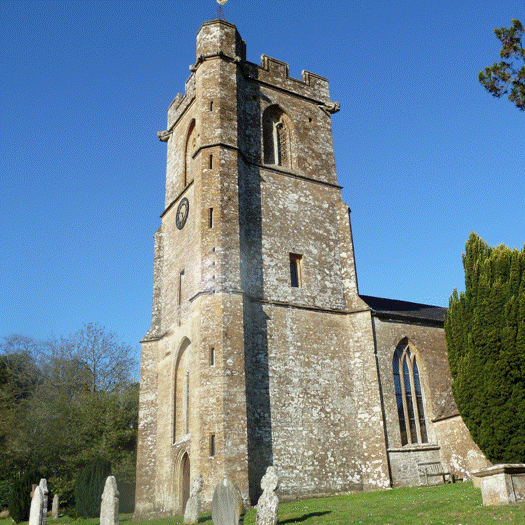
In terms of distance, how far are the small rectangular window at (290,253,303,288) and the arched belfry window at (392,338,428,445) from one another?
15.0ft

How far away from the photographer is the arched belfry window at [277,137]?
2272 centimetres

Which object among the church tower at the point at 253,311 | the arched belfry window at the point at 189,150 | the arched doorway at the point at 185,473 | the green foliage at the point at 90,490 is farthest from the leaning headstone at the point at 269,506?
the arched belfry window at the point at 189,150

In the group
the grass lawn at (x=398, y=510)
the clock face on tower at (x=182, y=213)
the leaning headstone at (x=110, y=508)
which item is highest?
the clock face on tower at (x=182, y=213)

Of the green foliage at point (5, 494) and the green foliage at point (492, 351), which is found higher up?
the green foliage at point (492, 351)

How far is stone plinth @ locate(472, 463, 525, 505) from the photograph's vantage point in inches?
416

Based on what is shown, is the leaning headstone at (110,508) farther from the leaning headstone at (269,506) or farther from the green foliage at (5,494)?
the green foliage at (5,494)

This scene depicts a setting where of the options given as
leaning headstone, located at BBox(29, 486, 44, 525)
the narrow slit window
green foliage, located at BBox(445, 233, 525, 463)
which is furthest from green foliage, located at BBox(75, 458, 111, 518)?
green foliage, located at BBox(445, 233, 525, 463)

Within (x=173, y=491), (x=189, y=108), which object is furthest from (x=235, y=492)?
(x=189, y=108)

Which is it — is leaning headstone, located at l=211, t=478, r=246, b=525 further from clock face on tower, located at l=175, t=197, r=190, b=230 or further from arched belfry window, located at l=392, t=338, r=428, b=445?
clock face on tower, located at l=175, t=197, r=190, b=230

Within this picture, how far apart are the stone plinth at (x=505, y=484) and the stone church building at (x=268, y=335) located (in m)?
6.78

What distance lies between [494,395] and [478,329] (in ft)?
6.21

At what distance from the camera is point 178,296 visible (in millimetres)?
21438

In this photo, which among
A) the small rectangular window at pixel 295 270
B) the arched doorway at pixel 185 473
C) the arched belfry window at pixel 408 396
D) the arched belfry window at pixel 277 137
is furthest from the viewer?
the arched belfry window at pixel 277 137

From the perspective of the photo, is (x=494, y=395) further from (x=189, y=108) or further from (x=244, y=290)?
(x=189, y=108)
